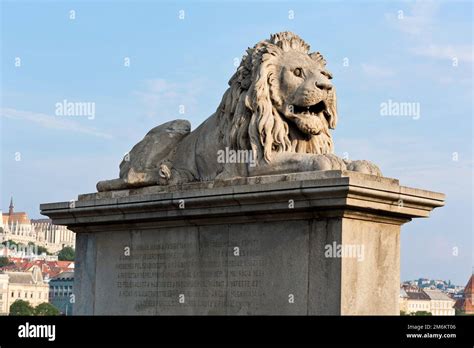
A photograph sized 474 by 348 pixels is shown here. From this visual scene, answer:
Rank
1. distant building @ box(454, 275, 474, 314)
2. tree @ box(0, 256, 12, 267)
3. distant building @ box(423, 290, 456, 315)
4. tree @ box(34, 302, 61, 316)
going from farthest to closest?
tree @ box(0, 256, 12, 267) → distant building @ box(423, 290, 456, 315) → tree @ box(34, 302, 61, 316) → distant building @ box(454, 275, 474, 314)

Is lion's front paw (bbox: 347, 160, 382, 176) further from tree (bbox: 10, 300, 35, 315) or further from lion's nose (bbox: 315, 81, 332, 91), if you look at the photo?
tree (bbox: 10, 300, 35, 315)

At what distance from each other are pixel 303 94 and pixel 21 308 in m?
127

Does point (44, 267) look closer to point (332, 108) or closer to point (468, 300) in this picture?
point (468, 300)

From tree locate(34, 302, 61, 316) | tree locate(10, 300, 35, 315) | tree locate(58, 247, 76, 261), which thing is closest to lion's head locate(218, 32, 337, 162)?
tree locate(34, 302, 61, 316)

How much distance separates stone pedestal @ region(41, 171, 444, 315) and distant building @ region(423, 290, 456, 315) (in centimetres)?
12453

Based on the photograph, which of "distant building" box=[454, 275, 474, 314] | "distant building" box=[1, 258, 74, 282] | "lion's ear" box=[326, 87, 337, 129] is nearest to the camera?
"lion's ear" box=[326, 87, 337, 129]

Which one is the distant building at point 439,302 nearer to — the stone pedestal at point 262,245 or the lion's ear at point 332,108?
the stone pedestal at point 262,245

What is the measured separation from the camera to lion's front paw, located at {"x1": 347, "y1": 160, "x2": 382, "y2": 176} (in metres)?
11.1

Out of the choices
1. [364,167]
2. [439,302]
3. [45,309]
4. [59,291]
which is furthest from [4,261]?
[364,167]

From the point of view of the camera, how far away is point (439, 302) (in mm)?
142625

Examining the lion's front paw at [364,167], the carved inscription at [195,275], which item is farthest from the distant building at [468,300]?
the lion's front paw at [364,167]

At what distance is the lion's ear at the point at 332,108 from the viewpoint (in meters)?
12.1

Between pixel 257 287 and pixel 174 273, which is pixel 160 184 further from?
pixel 257 287

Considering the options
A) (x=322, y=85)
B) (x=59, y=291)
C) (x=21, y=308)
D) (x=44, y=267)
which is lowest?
(x=21, y=308)
